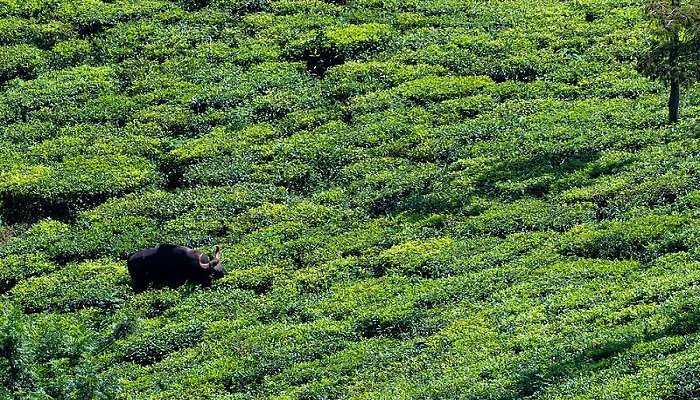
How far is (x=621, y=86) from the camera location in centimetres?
3822

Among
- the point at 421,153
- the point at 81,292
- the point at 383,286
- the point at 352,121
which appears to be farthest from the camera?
the point at 352,121

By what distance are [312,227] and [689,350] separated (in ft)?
44.3

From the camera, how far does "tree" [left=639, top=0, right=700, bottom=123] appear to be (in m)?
30.7

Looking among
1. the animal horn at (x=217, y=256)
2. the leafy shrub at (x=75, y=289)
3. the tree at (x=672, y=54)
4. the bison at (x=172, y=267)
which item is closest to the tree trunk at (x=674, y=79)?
the tree at (x=672, y=54)

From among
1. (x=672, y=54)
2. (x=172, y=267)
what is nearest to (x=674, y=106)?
(x=672, y=54)

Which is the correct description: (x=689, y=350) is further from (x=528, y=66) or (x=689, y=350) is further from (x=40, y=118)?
(x=40, y=118)

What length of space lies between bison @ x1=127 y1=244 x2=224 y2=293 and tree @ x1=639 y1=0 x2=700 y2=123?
524 inches

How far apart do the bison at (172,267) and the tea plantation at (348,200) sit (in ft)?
1.61

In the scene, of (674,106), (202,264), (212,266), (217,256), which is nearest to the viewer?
(202,264)

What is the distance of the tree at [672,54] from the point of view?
30664mm

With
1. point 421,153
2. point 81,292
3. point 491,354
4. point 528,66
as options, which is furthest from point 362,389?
point 528,66

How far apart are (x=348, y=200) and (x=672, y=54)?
9.94 m

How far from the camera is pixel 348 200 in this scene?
34.7 m

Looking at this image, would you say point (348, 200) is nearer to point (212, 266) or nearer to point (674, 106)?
point (212, 266)
